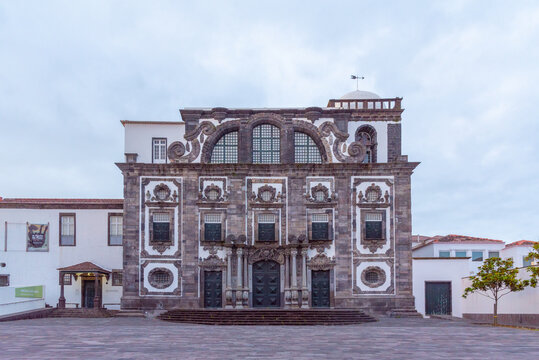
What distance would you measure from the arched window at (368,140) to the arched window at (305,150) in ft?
9.18

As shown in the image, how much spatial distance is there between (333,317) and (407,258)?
23.2 feet

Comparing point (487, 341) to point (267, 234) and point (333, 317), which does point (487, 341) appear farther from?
point (267, 234)

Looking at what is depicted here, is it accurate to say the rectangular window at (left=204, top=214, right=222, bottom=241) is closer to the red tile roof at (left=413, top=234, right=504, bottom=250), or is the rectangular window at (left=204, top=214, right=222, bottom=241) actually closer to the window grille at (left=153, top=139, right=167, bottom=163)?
the window grille at (left=153, top=139, right=167, bottom=163)

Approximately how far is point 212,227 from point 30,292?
34.7 ft

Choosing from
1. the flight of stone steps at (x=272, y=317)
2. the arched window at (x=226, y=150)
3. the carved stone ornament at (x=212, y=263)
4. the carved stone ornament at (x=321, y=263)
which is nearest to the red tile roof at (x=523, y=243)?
the carved stone ornament at (x=321, y=263)

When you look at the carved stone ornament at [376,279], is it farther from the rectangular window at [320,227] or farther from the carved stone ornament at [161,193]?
the carved stone ornament at [161,193]

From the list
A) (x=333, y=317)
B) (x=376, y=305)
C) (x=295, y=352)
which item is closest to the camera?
(x=295, y=352)

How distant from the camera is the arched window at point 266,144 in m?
40.0

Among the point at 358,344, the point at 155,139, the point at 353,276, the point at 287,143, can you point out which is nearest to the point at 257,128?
the point at 287,143

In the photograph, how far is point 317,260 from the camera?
3831 cm

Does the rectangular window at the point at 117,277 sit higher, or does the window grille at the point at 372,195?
the window grille at the point at 372,195

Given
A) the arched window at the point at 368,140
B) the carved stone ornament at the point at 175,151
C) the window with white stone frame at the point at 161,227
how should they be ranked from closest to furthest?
the window with white stone frame at the point at 161,227, the carved stone ornament at the point at 175,151, the arched window at the point at 368,140

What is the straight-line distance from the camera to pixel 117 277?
4134cm

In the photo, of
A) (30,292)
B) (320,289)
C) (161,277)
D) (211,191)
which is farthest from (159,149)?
(320,289)
